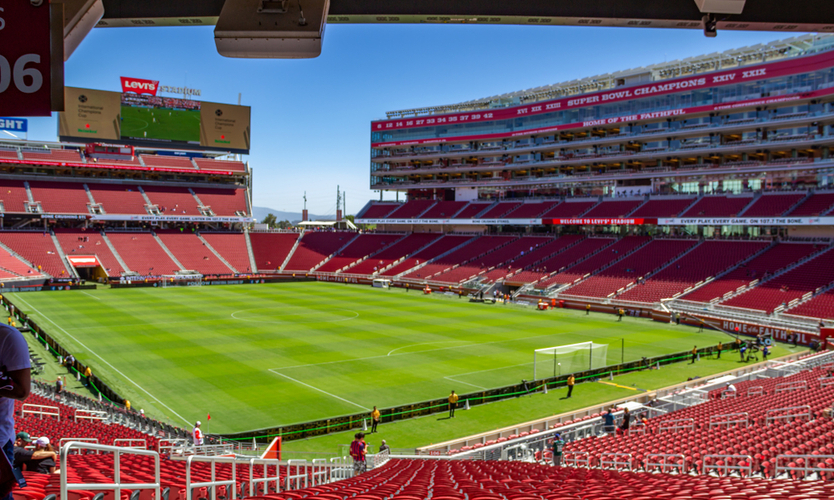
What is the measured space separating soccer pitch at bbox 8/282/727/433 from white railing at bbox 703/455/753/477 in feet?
47.5

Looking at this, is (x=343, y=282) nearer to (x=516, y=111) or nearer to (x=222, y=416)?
(x=516, y=111)

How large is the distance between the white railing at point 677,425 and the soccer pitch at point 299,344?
10087 mm

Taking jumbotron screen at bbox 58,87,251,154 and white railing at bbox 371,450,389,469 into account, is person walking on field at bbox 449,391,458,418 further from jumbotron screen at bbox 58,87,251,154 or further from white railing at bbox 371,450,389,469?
jumbotron screen at bbox 58,87,251,154

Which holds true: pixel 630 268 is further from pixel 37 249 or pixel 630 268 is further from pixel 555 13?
pixel 37 249

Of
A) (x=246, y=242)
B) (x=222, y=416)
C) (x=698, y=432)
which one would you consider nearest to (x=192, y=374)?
(x=222, y=416)

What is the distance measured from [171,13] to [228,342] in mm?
32168

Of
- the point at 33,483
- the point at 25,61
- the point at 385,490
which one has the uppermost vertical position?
the point at 25,61

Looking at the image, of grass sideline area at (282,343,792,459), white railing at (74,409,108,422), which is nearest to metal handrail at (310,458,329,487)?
grass sideline area at (282,343,792,459)

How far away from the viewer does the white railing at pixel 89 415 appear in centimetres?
1723

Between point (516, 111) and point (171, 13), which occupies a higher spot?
point (516, 111)

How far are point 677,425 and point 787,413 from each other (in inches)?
119

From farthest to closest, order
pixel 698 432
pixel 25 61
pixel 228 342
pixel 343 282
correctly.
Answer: pixel 343 282 < pixel 228 342 < pixel 698 432 < pixel 25 61

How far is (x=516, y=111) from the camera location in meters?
75.4

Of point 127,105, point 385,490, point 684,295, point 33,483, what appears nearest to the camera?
Result: point 33,483
